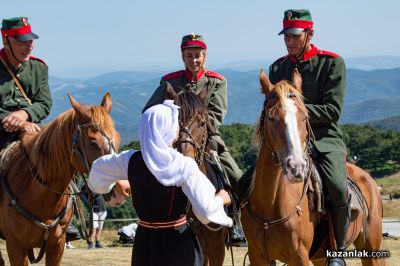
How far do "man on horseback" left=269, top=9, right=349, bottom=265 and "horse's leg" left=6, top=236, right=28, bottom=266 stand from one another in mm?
3477

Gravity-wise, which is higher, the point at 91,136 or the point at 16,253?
the point at 91,136

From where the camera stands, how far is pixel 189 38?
26.1 feet

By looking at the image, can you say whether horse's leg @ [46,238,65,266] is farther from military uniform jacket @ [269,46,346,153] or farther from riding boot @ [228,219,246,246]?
military uniform jacket @ [269,46,346,153]

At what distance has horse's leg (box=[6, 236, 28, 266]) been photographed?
7477 mm

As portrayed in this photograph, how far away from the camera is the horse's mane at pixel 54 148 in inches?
285

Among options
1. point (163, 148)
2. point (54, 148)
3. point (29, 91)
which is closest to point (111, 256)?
point (29, 91)

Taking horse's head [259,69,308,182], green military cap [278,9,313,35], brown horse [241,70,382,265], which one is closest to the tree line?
green military cap [278,9,313,35]

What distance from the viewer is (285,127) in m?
6.25

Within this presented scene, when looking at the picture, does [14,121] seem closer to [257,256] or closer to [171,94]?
[257,256]

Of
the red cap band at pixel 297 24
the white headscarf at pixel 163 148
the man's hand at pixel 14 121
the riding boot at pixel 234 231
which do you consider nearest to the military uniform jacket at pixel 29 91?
the man's hand at pixel 14 121

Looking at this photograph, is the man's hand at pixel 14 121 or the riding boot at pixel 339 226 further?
the man's hand at pixel 14 121

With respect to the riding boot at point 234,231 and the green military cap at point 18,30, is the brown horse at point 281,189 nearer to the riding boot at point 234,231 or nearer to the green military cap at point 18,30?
the riding boot at point 234,231

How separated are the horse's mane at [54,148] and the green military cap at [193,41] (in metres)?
1.49

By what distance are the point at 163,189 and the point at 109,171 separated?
479mm
